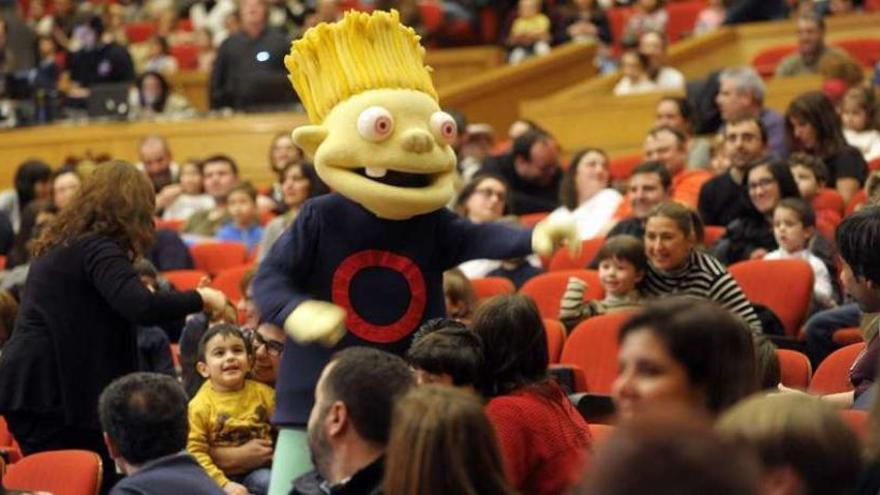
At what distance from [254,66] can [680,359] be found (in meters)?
8.80

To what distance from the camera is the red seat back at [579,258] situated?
762 centimetres

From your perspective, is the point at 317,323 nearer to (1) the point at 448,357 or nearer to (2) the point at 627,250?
(1) the point at 448,357

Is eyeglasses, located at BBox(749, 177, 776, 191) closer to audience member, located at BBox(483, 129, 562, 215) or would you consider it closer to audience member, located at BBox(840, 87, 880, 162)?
audience member, located at BBox(840, 87, 880, 162)

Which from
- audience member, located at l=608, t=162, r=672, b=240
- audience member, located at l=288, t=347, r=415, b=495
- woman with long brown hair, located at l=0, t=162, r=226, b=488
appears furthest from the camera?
audience member, located at l=608, t=162, r=672, b=240

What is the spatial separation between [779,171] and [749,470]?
5.05 m

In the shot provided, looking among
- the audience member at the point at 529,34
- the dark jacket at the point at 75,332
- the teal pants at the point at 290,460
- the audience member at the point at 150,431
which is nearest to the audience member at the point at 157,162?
the audience member at the point at 529,34

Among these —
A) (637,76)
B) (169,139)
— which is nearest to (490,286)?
(637,76)

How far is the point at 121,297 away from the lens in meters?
5.27

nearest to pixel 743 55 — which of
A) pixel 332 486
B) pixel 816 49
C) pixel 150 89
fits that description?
pixel 816 49

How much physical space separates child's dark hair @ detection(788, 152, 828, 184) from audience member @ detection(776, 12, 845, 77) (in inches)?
107

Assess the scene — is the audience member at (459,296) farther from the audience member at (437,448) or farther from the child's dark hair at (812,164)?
the audience member at (437,448)

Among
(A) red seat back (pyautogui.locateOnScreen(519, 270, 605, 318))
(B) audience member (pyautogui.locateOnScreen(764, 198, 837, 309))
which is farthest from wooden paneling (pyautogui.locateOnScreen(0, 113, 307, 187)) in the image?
(B) audience member (pyautogui.locateOnScreen(764, 198, 837, 309))

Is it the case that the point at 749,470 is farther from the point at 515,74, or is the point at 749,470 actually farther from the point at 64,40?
the point at 64,40

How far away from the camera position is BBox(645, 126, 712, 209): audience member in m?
8.23
